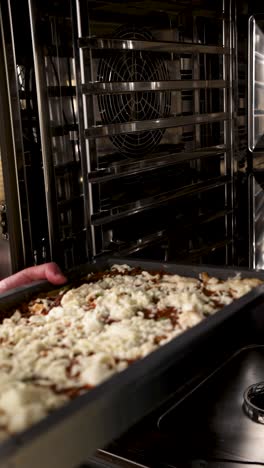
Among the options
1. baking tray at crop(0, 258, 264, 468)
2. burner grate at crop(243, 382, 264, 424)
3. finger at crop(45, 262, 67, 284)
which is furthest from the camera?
finger at crop(45, 262, 67, 284)

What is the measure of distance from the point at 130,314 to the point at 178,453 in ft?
1.55

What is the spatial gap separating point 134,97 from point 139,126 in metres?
0.15

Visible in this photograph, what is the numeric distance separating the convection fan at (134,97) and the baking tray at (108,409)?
125 cm

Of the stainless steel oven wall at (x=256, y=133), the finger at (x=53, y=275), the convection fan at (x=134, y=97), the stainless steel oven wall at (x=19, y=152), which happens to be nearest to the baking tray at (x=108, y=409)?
the finger at (x=53, y=275)

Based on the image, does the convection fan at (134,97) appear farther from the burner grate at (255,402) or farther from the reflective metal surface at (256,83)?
the burner grate at (255,402)

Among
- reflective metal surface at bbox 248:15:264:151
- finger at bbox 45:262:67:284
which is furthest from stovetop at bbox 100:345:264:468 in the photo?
reflective metal surface at bbox 248:15:264:151

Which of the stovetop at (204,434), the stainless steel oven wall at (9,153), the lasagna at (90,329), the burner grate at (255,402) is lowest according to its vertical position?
the stovetop at (204,434)

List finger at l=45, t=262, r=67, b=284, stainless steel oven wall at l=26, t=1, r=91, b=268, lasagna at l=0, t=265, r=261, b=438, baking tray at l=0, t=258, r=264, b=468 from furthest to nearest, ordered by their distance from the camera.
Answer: stainless steel oven wall at l=26, t=1, r=91, b=268, finger at l=45, t=262, r=67, b=284, lasagna at l=0, t=265, r=261, b=438, baking tray at l=0, t=258, r=264, b=468

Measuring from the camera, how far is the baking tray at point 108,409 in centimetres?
111

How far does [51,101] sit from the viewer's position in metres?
2.40

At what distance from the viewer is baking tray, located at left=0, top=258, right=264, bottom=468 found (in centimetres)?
111

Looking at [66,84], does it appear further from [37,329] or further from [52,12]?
[37,329]

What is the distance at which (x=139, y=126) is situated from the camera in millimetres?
2779

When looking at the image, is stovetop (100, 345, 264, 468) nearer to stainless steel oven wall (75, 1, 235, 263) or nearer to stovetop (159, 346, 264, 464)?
stovetop (159, 346, 264, 464)
